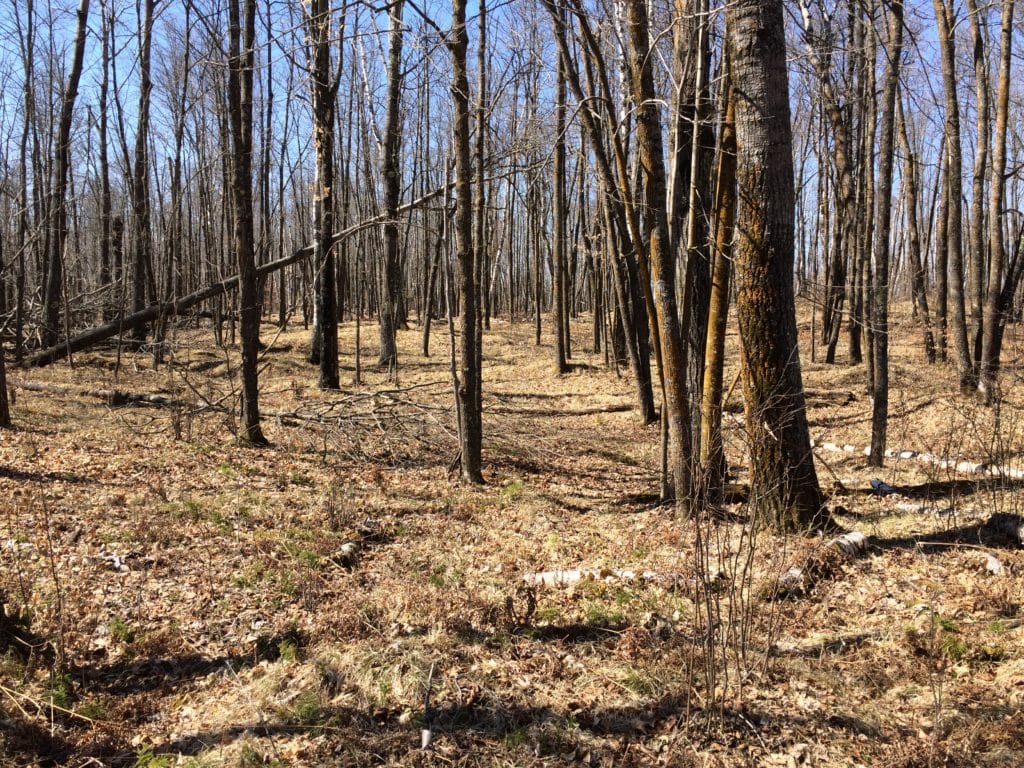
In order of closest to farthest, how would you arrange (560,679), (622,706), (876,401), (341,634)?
(622,706) → (560,679) → (341,634) → (876,401)

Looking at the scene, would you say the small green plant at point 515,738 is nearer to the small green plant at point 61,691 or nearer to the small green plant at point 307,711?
the small green plant at point 307,711

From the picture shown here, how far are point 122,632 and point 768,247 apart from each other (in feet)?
16.9

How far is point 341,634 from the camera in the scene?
172 inches

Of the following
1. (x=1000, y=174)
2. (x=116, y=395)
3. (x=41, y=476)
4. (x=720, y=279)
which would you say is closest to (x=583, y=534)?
(x=720, y=279)

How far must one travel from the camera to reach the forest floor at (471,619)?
3336 mm

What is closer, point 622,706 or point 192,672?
point 622,706

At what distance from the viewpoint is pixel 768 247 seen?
17.0 feet

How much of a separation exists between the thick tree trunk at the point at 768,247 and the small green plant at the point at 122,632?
4373 millimetres

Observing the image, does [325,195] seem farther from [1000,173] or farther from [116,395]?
[1000,173]

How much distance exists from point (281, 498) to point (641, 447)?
5.39 metres

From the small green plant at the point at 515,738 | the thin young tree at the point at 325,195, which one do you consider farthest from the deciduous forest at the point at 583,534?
the thin young tree at the point at 325,195

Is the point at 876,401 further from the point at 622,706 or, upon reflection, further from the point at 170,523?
the point at 170,523

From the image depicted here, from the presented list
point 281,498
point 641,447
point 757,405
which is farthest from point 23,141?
point 757,405

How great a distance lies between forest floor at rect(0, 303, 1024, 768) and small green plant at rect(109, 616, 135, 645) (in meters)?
0.01
